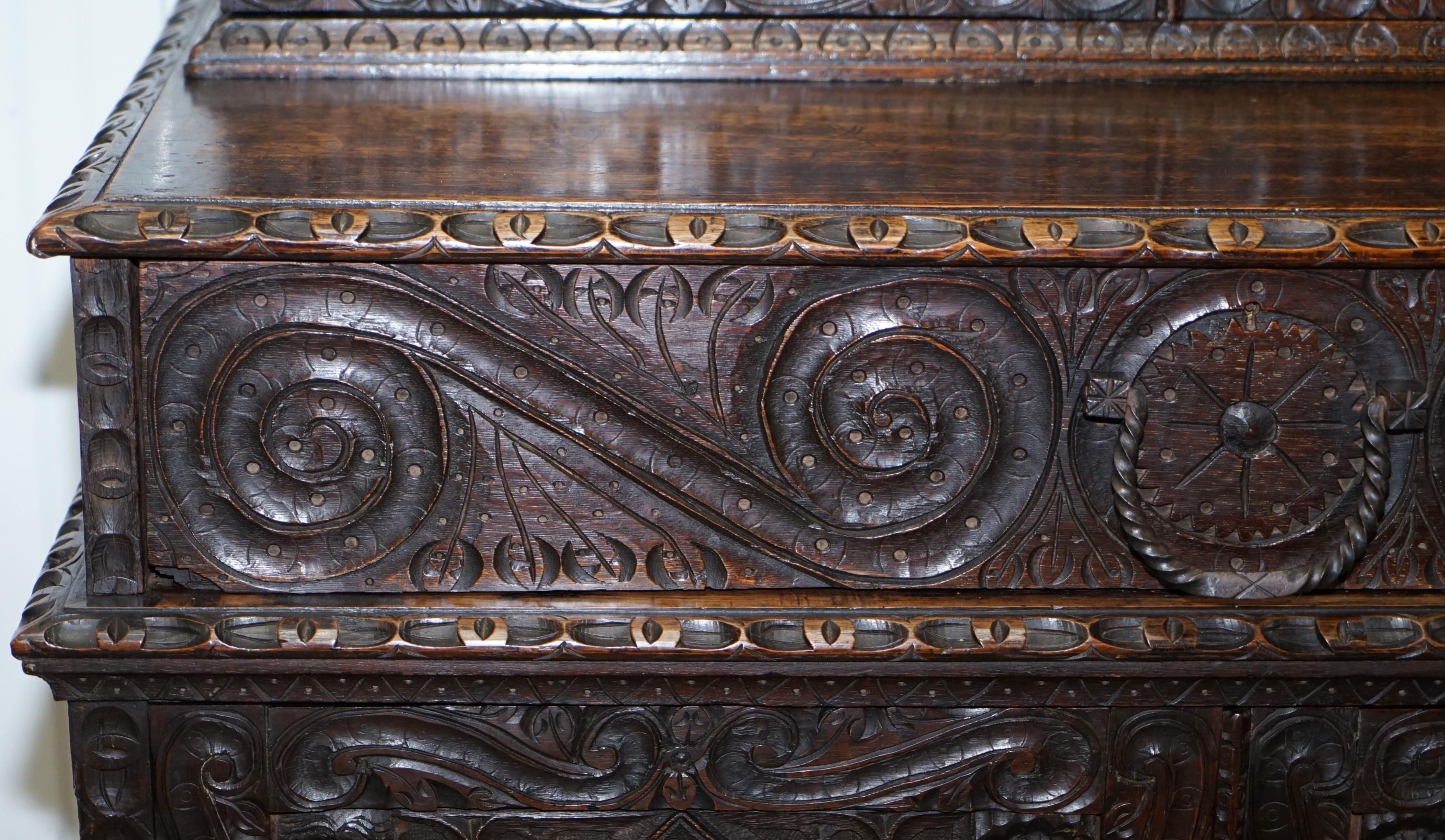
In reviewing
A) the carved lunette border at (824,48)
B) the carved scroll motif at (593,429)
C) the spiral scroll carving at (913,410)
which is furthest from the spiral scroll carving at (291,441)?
the carved lunette border at (824,48)

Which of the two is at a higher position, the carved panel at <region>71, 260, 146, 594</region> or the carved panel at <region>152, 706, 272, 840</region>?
the carved panel at <region>71, 260, 146, 594</region>

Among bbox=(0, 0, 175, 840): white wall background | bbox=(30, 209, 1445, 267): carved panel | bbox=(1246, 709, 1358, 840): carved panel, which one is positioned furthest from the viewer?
bbox=(0, 0, 175, 840): white wall background

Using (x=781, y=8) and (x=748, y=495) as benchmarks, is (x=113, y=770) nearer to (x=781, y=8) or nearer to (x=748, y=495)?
(x=748, y=495)

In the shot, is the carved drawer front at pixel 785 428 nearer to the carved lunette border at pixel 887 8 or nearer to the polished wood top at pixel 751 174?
the polished wood top at pixel 751 174

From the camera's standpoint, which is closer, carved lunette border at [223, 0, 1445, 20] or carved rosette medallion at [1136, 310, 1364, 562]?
carved rosette medallion at [1136, 310, 1364, 562]

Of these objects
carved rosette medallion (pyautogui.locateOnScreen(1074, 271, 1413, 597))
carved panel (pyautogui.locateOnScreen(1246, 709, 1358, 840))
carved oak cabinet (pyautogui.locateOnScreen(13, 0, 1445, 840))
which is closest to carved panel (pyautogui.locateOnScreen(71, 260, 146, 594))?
carved oak cabinet (pyautogui.locateOnScreen(13, 0, 1445, 840))

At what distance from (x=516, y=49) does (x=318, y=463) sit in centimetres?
45

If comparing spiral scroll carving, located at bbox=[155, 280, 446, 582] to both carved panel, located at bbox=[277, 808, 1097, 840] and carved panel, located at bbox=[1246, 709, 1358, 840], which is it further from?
carved panel, located at bbox=[1246, 709, 1358, 840]

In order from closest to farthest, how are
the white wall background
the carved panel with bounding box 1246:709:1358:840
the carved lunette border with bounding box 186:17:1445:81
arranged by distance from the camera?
the carved panel with bounding box 1246:709:1358:840
the carved lunette border with bounding box 186:17:1445:81
the white wall background

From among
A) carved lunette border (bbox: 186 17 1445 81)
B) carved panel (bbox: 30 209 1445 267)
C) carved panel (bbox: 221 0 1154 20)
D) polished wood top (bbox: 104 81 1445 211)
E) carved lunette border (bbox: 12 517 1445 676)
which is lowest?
carved lunette border (bbox: 12 517 1445 676)

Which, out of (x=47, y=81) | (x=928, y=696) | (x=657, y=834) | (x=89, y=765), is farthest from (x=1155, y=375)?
(x=47, y=81)

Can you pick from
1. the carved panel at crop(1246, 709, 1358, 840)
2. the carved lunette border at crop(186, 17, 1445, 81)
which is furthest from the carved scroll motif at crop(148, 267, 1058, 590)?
the carved lunette border at crop(186, 17, 1445, 81)

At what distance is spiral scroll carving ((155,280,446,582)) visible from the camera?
31.4 inches

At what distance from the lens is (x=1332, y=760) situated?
87 cm
